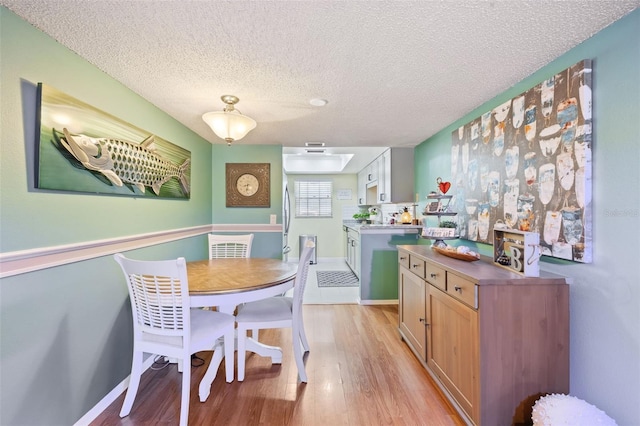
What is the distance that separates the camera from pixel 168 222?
2.56 meters

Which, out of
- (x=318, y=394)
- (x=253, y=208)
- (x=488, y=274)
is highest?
(x=253, y=208)

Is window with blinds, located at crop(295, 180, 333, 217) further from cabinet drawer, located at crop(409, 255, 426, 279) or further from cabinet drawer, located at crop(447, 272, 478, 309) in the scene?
cabinet drawer, located at crop(447, 272, 478, 309)

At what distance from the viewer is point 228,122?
6.59ft

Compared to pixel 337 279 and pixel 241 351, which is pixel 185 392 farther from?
pixel 337 279

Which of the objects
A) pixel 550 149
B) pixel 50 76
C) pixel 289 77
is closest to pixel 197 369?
pixel 50 76

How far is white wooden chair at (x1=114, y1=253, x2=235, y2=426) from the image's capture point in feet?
4.99

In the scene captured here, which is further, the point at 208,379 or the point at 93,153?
the point at 208,379

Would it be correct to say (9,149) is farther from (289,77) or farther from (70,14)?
(289,77)

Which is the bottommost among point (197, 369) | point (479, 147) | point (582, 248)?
point (197, 369)

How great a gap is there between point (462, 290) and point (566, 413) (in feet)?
2.11

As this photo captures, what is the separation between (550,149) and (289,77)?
1.63m

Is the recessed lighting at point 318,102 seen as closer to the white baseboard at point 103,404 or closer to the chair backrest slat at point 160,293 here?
the chair backrest slat at point 160,293

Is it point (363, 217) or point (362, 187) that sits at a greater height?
point (362, 187)

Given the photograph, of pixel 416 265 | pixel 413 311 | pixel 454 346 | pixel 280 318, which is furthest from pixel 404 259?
pixel 280 318
